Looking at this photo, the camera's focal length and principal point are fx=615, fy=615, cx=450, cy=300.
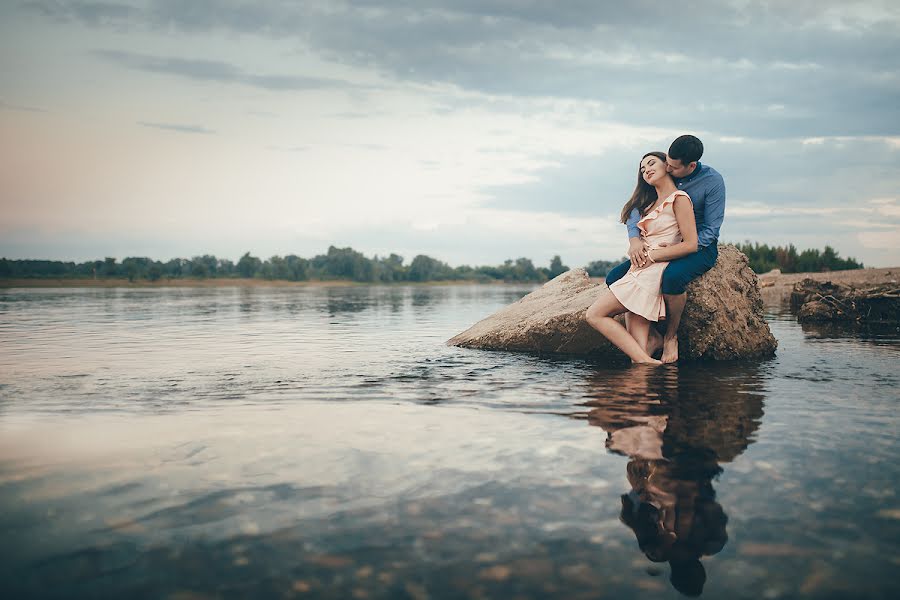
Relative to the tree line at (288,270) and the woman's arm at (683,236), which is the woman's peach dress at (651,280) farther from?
the tree line at (288,270)

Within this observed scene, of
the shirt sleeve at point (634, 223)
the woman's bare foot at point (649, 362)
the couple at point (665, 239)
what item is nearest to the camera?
the couple at point (665, 239)

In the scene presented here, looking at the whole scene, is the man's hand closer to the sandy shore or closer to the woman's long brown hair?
the woman's long brown hair

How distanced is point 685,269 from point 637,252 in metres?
0.67

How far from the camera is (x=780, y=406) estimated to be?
5.56 m

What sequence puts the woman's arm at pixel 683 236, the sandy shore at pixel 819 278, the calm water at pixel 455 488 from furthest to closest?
the sandy shore at pixel 819 278 → the woman's arm at pixel 683 236 → the calm water at pixel 455 488

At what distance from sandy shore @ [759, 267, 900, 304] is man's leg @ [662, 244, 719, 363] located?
14.4 metres

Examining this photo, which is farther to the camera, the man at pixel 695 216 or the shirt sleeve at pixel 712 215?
the shirt sleeve at pixel 712 215

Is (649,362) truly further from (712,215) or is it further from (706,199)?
(706,199)

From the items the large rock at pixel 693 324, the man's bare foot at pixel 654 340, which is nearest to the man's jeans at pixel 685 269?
the large rock at pixel 693 324

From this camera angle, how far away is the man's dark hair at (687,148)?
795cm

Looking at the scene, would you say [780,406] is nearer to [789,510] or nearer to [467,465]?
[789,510]

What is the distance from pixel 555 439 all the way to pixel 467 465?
911mm

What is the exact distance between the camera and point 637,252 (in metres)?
8.52

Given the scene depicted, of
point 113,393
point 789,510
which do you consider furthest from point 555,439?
point 113,393
